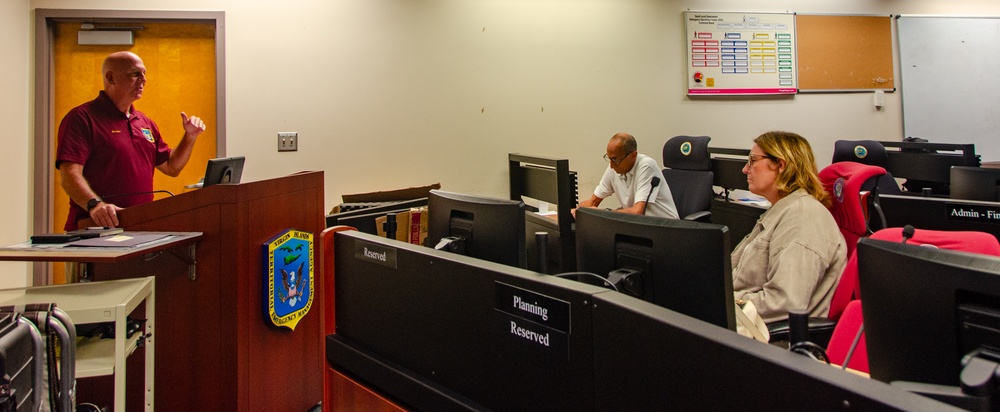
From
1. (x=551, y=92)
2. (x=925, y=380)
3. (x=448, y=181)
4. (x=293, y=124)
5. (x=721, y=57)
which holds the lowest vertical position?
(x=925, y=380)


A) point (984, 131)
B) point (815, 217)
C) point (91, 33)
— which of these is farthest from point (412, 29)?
point (984, 131)

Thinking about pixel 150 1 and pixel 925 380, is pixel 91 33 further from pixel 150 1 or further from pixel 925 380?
pixel 925 380

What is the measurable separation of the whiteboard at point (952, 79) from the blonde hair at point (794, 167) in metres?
3.30

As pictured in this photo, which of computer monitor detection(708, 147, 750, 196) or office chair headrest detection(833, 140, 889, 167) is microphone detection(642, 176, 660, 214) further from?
office chair headrest detection(833, 140, 889, 167)

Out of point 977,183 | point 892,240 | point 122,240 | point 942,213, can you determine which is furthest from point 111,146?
point 977,183

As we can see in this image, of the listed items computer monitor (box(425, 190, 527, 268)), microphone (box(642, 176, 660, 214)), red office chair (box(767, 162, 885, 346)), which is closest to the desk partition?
computer monitor (box(425, 190, 527, 268))

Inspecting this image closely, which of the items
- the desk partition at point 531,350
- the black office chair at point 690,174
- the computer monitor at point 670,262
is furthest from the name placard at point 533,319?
the black office chair at point 690,174

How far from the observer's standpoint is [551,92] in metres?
4.00

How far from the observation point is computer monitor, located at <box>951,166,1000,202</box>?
216 cm

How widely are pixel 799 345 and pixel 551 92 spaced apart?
3.44 metres

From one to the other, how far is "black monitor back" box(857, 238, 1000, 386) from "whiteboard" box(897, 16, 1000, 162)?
178 inches

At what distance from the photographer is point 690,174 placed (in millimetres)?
3697

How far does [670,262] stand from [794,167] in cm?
112

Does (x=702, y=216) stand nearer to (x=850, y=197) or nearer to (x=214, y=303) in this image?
(x=850, y=197)
